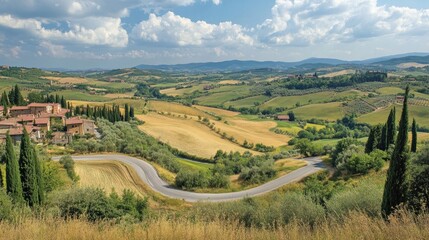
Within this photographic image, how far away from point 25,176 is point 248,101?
6206 inches

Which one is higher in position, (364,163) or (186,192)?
(364,163)

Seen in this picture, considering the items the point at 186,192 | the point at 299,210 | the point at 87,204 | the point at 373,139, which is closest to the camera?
the point at 299,210

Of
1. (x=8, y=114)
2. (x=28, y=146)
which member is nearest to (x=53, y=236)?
(x=28, y=146)

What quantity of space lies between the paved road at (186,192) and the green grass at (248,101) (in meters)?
121

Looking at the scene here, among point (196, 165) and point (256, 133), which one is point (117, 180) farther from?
point (256, 133)

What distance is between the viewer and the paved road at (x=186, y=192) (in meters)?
35.0

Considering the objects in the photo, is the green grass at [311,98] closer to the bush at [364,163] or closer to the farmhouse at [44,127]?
the farmhouse at [44,127]

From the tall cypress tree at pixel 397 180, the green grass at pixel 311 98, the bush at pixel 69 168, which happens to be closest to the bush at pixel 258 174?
the bush at pixel 69 168

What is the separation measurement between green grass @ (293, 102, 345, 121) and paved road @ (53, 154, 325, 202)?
→ 8223 centimetres

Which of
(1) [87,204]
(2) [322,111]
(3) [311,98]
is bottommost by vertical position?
(2) [322,111]

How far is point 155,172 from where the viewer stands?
1698 inches

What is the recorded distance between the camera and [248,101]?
17912 cm

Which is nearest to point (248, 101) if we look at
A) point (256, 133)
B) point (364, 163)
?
point (256, 133)

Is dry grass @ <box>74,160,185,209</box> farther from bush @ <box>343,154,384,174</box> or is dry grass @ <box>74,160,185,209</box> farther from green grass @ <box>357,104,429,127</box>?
green grass @ <box>357,104,429,127</box>
